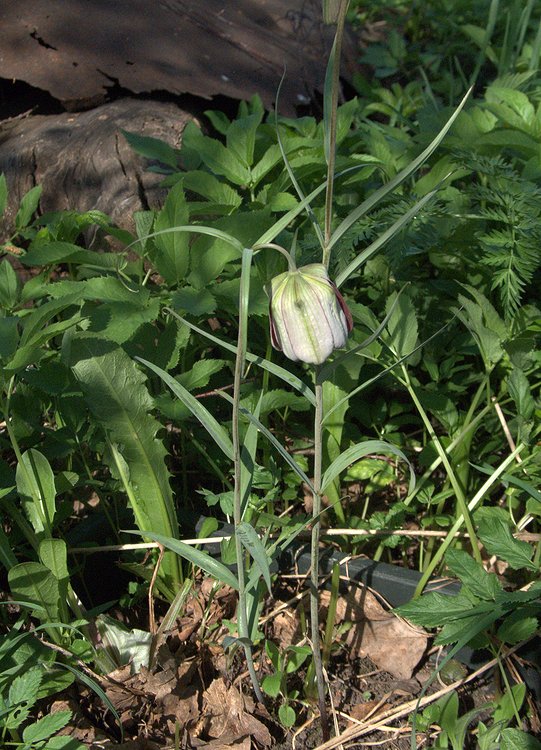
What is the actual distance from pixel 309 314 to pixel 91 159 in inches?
58.5

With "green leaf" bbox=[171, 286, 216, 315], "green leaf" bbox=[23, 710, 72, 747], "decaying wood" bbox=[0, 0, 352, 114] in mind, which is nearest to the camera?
"green leaf" bbox=[23, 710, 72, 747]

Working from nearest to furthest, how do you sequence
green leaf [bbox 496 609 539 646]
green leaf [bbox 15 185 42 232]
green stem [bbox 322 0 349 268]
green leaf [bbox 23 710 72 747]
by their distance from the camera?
1. green stem [bbox 322 0 349 268]
2. green leaf [bbox 23 710 72 747]
3. green leaf [bbox 496 609 539 646]
4. green leaf [bbox 15 185 42 232]

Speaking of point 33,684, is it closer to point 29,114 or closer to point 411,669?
point 411,669

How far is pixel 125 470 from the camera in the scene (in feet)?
4.80

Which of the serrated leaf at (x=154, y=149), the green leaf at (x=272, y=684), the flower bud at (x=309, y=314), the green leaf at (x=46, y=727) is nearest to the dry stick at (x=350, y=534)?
the green leaf at (x=272, y=684)

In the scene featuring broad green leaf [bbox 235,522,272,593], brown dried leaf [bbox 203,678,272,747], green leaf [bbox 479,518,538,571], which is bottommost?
brown dried leaf [bbox 203,678,272,747]

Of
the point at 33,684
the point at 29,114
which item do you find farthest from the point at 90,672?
the point at 29,114

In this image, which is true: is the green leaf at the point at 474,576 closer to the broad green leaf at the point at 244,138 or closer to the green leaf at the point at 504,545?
the green leaf at the point at 504,545

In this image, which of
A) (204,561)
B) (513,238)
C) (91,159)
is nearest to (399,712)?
(204,561)

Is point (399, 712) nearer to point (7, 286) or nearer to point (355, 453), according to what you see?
point (355, 453)

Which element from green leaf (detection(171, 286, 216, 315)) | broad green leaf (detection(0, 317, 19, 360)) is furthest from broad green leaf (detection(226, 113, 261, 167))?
broad green leaf (detection(0, 317, 19, 360))

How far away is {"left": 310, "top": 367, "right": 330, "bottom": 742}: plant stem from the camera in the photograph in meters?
1.02

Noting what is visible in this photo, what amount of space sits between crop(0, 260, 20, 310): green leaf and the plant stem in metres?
0.66

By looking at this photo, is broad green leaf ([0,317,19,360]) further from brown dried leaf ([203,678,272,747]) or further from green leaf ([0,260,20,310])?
brown dried leaf ([203,678,272,747])
